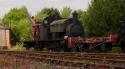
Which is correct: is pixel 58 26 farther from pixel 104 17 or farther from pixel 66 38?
pixel 104 17

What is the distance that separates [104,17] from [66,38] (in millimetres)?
7929

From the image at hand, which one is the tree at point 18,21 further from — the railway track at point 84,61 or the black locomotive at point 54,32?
the railway track at point 84,61

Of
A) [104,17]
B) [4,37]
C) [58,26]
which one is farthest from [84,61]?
[4,37]

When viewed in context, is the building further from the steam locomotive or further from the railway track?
the railway track

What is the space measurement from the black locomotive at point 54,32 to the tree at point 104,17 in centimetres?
443

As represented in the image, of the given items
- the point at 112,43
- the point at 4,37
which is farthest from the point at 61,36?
the point at 4,37

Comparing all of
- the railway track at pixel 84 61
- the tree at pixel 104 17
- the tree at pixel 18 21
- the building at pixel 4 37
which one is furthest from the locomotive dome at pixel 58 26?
the tree at pixel 18 21

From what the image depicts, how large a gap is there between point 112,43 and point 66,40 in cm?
449

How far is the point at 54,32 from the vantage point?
107 feet

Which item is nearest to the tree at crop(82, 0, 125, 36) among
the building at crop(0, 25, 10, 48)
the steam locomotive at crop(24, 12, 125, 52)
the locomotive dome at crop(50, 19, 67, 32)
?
the steam locomotive at crop(24, 12, 125, 52)

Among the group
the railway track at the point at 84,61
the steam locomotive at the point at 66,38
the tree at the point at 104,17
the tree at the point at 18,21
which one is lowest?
the railway track at the point at 84,61

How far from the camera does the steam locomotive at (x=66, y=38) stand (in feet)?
90.3

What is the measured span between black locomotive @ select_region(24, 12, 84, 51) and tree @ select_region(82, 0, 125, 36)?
443 centimetres

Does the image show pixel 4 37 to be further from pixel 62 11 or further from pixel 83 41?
pixel 62 11
